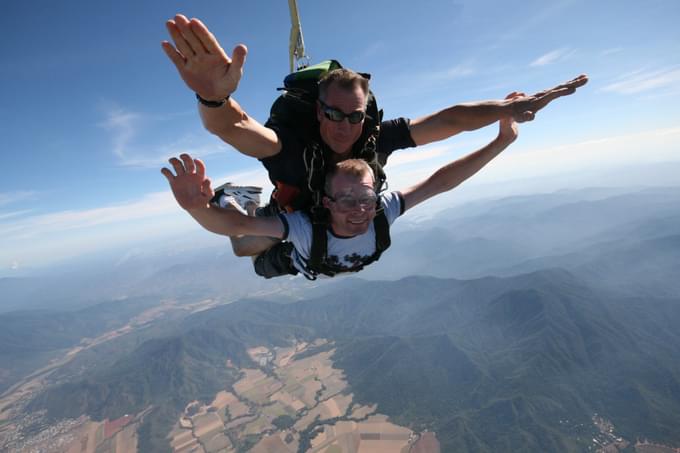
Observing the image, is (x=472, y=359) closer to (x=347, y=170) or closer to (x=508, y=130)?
(x=508, y=130)

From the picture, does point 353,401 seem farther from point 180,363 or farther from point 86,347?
point 86,347

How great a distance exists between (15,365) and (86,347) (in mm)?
34329

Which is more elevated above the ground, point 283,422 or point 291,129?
point 291,129

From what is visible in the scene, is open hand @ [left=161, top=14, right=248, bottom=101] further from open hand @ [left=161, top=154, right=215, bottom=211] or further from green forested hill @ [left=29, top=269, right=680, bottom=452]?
green forested hill @ [left=29, top=269, right=680, bottom=452]

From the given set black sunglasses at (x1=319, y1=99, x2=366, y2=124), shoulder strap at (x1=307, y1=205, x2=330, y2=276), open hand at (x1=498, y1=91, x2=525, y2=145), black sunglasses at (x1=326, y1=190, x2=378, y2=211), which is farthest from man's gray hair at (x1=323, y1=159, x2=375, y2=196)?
open hand at (x1=498, y1=91, x2=525, y2=145)

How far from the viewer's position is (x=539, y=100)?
3297 millimetres

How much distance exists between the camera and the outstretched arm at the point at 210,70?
1939mm

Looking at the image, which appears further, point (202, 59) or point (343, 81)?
point (343, 81)

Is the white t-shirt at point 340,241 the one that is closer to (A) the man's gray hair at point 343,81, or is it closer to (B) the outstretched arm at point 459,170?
(B) the outstretched arm at point 459,170

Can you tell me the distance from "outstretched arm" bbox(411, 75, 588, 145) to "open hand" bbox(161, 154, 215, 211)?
8.28ft

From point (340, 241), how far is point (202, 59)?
6.80ft

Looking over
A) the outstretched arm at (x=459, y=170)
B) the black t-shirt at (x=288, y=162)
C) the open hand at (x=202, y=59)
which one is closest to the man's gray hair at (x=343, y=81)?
the black t-shirt at (x=288, y=162)

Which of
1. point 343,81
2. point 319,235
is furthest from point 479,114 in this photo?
point 319,235

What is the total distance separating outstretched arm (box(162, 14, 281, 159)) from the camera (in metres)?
1.94
